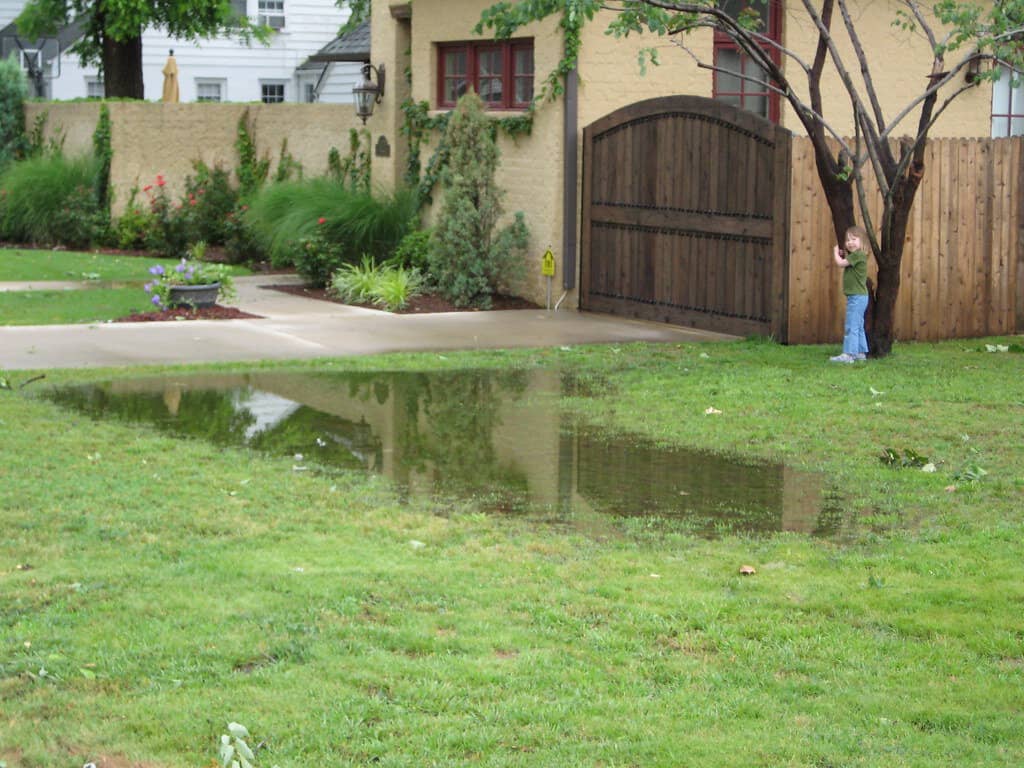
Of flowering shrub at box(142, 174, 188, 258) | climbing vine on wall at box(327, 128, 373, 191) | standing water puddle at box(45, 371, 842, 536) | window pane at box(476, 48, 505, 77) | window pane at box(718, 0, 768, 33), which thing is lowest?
standing water puddle at box(45, 371, 842, 536)

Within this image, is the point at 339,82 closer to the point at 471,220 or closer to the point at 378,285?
the point at 378,285

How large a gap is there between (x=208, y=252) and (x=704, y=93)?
9.28 metres

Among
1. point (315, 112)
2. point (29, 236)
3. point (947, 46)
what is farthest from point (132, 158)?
point (947, 46)

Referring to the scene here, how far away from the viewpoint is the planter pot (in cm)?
1573

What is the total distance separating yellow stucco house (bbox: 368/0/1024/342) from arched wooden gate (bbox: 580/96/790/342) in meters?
0.02

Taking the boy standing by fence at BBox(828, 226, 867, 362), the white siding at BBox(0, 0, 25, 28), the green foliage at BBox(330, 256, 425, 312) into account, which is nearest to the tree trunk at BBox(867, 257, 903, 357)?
the boy standing by fence at BBox(828, 226, 867, 362)

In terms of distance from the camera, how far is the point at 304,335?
1480cm

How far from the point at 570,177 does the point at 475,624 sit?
1197 cm

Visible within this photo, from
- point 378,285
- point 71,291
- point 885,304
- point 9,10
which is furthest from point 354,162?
point 9,10

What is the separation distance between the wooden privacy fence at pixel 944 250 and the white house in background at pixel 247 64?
23768mm

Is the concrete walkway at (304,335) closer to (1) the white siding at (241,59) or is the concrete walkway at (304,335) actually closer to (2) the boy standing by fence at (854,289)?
(2) the boy standing by fence at (854,289)

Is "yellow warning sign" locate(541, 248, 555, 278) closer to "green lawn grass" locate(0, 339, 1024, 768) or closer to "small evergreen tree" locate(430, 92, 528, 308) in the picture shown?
"small evergreen tree" locate(430, 92, 528, 308)

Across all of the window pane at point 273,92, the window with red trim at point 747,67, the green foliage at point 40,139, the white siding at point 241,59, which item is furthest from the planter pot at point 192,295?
the window pane at point 273,92

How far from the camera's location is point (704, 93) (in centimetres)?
1819
